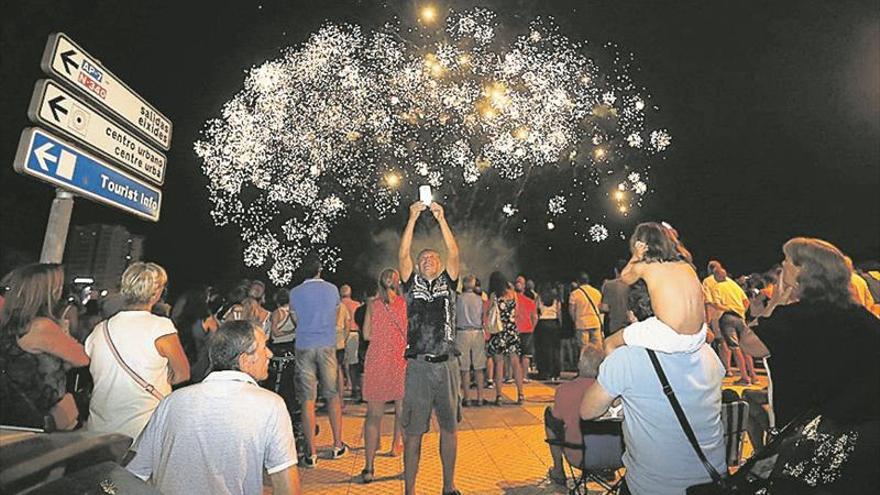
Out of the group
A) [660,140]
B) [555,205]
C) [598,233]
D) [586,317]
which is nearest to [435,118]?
[660,140]

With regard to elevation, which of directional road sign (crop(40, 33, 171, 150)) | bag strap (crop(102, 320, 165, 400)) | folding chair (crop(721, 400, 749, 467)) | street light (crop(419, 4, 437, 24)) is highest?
street light (crop(419, 4, 437, 24))

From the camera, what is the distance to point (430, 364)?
466 centimetres

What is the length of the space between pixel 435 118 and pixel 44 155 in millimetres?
20279

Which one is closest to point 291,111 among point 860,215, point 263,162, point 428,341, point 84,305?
point 263,162

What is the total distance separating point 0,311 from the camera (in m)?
3.24

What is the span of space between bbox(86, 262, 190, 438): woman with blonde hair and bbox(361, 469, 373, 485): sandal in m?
2.42

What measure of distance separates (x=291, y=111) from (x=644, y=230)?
1873cm

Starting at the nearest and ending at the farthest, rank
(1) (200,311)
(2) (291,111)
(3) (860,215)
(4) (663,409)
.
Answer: (4) (663,409) < (1) (200,311) < (2) (291,111) < (3) (860,215)

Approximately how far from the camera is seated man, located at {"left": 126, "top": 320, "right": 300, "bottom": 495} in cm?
236

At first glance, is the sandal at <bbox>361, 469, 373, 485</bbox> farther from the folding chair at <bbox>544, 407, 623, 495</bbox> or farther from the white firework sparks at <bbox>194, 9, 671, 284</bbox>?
the white firework sparks at <bbox>194, 9, 671, 284</bbox>

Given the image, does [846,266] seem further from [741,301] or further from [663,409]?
[741,301]

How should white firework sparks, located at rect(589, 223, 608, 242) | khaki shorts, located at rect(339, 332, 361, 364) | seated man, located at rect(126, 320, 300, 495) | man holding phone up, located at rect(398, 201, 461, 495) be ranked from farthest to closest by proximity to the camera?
white firework sparks, located at rect(589, 223, 608, 242) → khaki shorts, located at rect(339, 332, 361, 364) → man holding phone up, located at rect(398, 201, 461, 495) → seated man, located at rect(126, 320, 300, 495)

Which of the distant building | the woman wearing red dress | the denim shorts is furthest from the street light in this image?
the distant building

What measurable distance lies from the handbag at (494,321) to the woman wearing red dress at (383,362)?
351cm
